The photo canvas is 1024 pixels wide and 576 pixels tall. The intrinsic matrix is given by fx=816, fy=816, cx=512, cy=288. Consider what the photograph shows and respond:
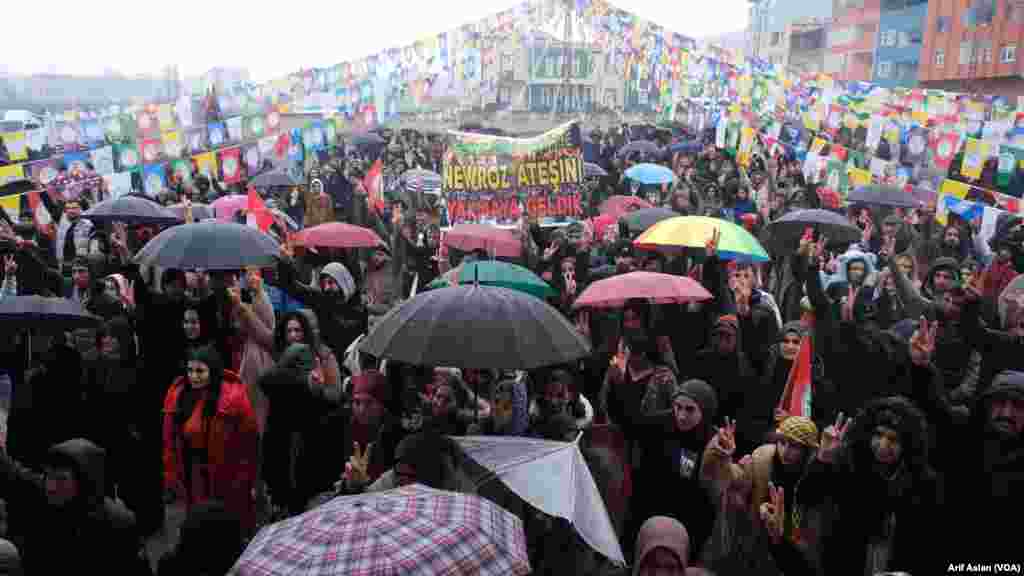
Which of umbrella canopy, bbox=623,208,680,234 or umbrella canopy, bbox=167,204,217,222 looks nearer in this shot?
umbrella canopy, bbox=623,208,680,234

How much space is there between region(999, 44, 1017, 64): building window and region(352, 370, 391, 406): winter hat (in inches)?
1609

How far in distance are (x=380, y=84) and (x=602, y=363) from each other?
1712 centimetres

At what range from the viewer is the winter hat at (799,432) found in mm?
3576

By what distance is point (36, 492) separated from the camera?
3.55 m

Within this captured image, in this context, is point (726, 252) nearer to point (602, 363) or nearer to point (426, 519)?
point (602, 363)

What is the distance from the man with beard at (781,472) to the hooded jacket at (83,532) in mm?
2516

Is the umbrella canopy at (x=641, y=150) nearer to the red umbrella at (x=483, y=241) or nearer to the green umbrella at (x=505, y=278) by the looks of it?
the red umbrella at (x=483, y=241)

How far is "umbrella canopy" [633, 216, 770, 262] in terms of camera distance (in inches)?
243

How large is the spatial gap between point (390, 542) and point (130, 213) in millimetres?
6236

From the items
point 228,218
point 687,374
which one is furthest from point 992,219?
point 228,218

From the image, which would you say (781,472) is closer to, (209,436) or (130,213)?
(209,436)

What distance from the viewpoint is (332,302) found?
6238 millimetres

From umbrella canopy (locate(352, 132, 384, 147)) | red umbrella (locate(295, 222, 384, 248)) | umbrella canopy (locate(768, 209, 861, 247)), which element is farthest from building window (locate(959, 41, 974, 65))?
red umbrella (locate(295, 222, 384, 248))

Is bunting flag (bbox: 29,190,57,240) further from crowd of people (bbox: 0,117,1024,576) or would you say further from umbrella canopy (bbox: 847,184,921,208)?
umbrella canopy (bbox: 847,184,921,208)
